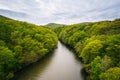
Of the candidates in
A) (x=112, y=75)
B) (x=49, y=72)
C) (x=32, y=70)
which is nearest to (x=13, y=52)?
(x=32, y=70)

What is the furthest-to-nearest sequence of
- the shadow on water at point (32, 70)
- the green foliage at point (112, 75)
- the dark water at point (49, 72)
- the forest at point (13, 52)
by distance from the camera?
the shadow on water at point (32, 70) < the dark water at point (49, 72) < the forest at point (13, 52) < the green foliage at point (112, 75)

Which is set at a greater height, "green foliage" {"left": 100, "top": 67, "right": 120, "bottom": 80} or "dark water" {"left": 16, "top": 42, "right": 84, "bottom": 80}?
"green foliage" {"left": 100, "top": 67, "right": 120, "bottom": 80}

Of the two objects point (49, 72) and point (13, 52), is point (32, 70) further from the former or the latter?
point (13, 52)

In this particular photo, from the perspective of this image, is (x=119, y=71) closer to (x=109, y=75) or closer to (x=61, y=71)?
(x=109, y=75)

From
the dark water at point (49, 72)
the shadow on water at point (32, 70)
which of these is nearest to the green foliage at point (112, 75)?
the dark water at point (49, 72)

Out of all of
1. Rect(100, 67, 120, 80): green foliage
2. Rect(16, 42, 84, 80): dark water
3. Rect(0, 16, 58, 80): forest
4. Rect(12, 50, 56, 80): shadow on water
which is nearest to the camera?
Rect(100, 67, 120, 80): green foliage

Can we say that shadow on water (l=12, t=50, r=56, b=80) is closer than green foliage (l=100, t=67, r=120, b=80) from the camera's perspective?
No

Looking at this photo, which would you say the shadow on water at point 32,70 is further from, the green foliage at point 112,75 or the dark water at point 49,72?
the green foliage at point 112,75

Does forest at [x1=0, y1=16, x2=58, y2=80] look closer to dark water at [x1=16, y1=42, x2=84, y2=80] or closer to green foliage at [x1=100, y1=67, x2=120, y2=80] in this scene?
dark water at [x1=16, y1=42, x2=84, y2=80]

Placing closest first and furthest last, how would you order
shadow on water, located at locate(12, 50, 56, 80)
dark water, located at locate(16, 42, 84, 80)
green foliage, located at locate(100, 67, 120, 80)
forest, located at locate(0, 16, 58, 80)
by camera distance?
green foliage, located at locate(100, 67, 120, 80) → forest, located at locate(0, 16, 58, 80) → dark water, located at locate(16, 42, 84, 80) → shadow on water, located at locate(12, 50, 56, 80)

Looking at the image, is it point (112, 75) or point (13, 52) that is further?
point (13, 52)

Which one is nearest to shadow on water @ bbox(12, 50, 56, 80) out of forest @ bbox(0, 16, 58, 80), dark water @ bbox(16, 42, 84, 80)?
dark water @ bbox(16, 42, 84, 80)
